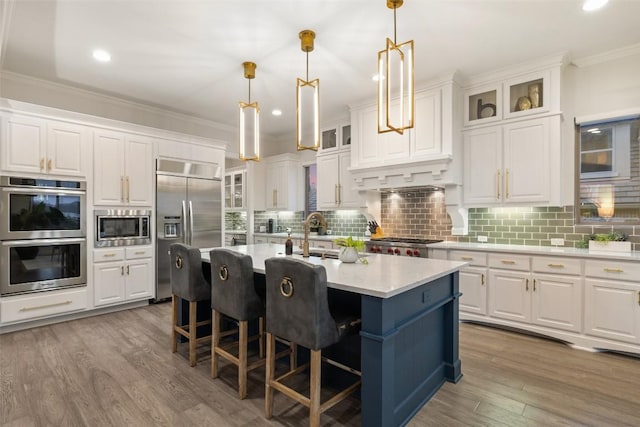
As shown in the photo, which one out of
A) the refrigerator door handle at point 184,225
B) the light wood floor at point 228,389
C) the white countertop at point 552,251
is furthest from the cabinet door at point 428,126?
the refrigerator door handle at point 184,225

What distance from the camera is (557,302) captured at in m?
3.20

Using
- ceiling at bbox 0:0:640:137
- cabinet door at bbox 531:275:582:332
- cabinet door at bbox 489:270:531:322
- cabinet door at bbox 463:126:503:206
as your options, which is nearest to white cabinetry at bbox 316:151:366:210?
ceiling at bbox 0:0:640:137

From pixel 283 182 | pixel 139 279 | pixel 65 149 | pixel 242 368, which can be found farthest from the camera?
pixel 283 182

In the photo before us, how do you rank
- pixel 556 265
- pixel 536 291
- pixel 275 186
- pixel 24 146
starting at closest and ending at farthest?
pixel 556 265 < pixel 536 291 < pixel 24 146 < pixel 275 186

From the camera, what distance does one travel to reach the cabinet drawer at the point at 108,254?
406 cm

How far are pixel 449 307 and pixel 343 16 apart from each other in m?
2.51

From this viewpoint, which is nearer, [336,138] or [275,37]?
[275,37]

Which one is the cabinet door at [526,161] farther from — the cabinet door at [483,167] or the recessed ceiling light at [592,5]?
the recessed ceiling light at [592,5]

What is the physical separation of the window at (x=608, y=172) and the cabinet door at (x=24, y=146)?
5.99 metres

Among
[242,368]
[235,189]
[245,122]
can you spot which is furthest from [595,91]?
[235,189]

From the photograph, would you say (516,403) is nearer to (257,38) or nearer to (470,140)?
(470,140)

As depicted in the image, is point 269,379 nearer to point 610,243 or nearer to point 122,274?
point 122,274

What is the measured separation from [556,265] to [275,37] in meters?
3.50

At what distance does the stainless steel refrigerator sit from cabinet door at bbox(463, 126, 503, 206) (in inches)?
145
